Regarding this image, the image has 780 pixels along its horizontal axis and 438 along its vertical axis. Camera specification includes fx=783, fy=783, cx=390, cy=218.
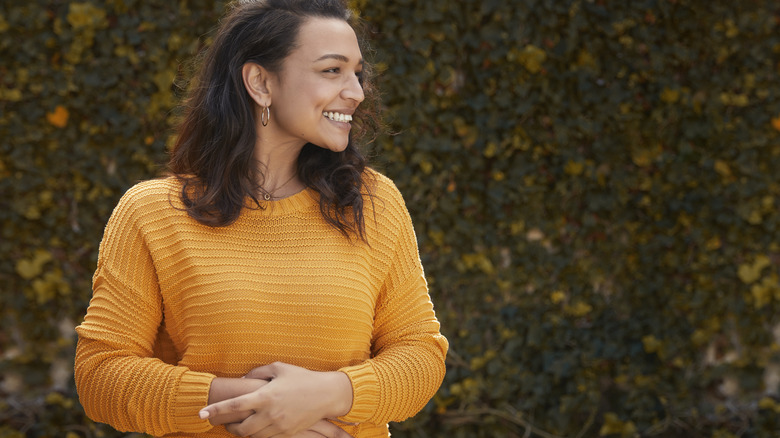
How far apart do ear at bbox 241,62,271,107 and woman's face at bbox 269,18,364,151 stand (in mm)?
27

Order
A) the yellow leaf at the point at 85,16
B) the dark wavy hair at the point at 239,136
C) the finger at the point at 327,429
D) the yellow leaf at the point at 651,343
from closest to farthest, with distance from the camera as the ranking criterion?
the finger at the point at 327,429 < the dark wavy hair at the point at 239,136 < the yellow leaf at the point at 85,16 < the yellow leaf at the point at 651,343

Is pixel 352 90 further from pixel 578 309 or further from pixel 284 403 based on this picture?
pixel 578 309

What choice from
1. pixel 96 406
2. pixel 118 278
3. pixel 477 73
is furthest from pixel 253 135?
pixel 477 73

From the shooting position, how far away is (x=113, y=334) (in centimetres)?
162

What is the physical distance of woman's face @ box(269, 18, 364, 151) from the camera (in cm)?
168

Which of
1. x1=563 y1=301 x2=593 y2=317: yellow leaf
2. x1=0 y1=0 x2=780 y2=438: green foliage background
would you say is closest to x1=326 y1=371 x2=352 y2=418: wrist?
x1=0 y1=0 x2=780 y2=438: green foliage background

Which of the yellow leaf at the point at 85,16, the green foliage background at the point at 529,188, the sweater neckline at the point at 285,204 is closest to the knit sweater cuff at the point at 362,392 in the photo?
the sweater neckline at the point at 285,204

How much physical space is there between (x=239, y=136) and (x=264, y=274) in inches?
13.2

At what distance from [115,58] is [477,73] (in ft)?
5.06

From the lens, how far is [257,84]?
175 centimetres

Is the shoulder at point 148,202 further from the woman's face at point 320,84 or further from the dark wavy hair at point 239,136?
the woman's face at point 320,84

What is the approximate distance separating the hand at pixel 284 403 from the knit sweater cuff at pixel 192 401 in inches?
1.8

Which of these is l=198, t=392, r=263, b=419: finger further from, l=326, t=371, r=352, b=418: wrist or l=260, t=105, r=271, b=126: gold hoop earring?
l=260, t=105, r=271, b=126: gold hoop earring

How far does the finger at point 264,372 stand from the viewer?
1.57m
